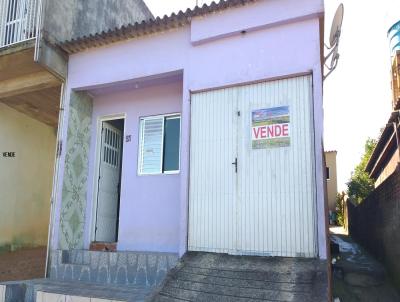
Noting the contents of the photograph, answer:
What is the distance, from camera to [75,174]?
26.6 ft

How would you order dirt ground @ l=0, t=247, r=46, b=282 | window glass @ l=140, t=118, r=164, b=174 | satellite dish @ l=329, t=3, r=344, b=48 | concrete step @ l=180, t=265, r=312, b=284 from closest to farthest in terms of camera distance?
concrete step @ l=180, t=265, r=312, b=284 → satellite dish @ l=329, t=3, r=344, b=48 → window glass @ l=140, t=118, r=164, b=174 → dirt ground @ l=0, t=247, r=46, b=282

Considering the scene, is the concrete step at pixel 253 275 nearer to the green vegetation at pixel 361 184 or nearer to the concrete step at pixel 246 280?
the concrete step at pixel 246 280

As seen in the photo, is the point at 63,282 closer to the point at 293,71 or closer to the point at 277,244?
the point at 277,244

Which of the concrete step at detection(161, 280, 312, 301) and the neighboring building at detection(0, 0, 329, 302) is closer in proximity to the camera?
the concrete step at detection(161, 280, 312, 301)

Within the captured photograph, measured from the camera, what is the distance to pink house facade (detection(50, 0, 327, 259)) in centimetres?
573

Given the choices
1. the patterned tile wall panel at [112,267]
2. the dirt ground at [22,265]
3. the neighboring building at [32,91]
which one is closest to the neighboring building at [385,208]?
the patterned tile wall panel at [112,267]

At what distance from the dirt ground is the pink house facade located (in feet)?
6.03

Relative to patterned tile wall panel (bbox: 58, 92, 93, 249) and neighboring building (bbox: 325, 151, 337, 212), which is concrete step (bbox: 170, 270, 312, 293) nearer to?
patterned tile wall panel (bbox: 58, 92, 93, 249)

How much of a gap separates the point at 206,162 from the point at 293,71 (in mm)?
1889

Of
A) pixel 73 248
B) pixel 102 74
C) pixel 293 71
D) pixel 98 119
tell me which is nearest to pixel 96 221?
pixel 73 248

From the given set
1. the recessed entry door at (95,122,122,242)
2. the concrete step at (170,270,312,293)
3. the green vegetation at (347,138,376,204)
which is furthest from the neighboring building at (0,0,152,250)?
the green vegetation at (347,138,376,204)

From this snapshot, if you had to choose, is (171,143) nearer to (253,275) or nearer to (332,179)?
(253,275)

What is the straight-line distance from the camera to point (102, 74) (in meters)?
7.76

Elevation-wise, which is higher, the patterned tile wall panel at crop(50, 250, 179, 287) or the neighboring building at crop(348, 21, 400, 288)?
the neighboring building at crop(348, 21, 400, 288)
